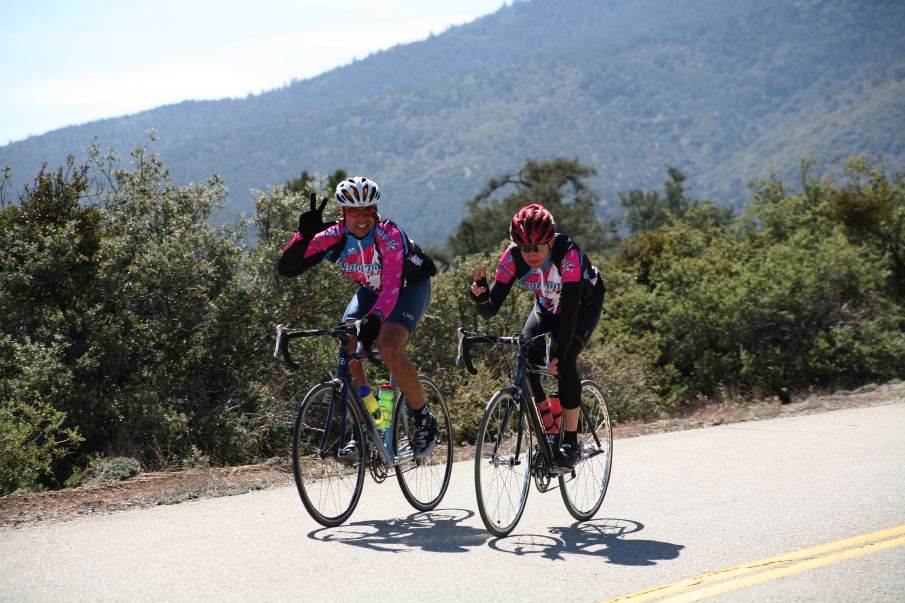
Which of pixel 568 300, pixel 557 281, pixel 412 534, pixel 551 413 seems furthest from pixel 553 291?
pixel 412 534

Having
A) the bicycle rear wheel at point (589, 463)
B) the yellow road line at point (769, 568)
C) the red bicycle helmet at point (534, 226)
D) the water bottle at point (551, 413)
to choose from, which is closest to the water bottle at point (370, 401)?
the water bottle at point (551, 413)

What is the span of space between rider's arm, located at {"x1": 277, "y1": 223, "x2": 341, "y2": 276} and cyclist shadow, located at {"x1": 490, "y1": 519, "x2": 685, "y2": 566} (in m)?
2.33

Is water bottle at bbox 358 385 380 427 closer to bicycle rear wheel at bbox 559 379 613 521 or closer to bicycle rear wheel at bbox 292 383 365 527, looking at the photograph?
bicycle rear wheel at bbox 292 383 365 527

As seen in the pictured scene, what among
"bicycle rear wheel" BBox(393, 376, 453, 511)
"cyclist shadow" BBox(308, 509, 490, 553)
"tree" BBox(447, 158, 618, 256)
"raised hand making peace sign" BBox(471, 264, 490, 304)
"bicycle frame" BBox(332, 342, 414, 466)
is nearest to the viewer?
"cyclist shadow" BBox(308, 509, 490, 553)

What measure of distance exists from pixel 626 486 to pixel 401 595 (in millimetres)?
3281

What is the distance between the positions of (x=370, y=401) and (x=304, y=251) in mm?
1160

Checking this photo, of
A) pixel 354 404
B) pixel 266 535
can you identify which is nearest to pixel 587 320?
pixel 354 404

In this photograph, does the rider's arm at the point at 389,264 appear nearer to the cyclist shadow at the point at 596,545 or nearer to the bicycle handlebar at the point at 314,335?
the bicycle handlebar at the point at 314,335

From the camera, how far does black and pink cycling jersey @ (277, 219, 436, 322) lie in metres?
6.58

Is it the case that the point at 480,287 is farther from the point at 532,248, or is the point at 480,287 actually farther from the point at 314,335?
the point at 314,335

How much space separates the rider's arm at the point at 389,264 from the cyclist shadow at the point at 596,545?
1753 mm

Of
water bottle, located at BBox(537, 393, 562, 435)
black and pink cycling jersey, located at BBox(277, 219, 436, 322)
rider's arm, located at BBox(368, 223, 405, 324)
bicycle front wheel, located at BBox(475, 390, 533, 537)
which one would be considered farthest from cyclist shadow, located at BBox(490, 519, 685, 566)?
black and pink cycling jersey, located at BBox(277, 219, 436, 322)

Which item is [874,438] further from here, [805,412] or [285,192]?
[285,192]

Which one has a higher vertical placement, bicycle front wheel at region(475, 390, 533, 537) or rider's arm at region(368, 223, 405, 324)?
rider's arm at region(368, 223, 405, 324)
